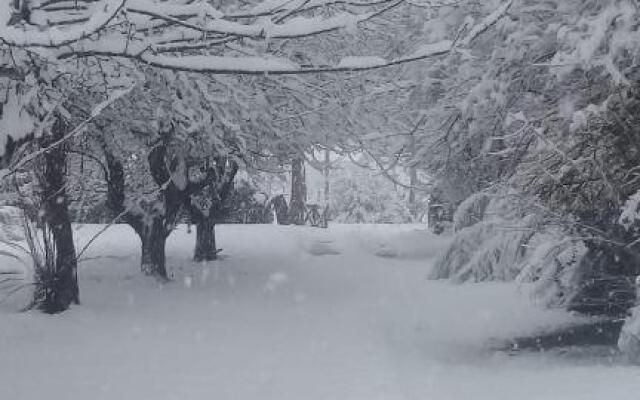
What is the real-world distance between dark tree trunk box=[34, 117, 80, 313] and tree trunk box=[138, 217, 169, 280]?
8.44 feet

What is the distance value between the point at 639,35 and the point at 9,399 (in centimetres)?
634

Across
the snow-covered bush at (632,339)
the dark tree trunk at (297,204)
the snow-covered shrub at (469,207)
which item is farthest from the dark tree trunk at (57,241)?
the dark tree trunk at (297,204)

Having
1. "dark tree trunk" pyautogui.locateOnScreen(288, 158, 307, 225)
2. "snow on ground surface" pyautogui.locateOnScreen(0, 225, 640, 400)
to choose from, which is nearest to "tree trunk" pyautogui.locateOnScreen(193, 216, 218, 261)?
"snow on ground surface" pyautogui.locateOnScreen(0, 225, 640, 400)

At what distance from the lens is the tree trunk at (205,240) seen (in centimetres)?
1497

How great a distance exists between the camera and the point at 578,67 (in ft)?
25.4

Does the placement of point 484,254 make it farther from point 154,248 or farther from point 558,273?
point 154,248

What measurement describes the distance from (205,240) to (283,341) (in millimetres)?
6473

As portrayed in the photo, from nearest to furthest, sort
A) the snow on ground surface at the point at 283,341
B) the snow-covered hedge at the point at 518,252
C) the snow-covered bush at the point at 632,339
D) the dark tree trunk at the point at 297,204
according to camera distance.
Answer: the snow on ground surface at the point at 283,341
the snow-covered bush at the point at 632,339
the snow-covered hedge at the point at 518,252
the dark tree trunk at the point at 297,204

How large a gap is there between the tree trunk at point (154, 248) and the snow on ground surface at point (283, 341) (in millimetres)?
252

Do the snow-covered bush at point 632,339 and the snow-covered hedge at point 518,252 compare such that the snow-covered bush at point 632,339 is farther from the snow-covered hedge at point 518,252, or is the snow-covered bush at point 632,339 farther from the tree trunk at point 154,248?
the tree trunk at point 154,248

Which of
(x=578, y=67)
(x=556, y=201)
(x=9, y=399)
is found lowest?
(x=9, y=399)

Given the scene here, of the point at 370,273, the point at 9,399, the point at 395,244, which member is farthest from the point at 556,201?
the point at 395,244

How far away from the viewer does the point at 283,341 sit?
880 centimetres

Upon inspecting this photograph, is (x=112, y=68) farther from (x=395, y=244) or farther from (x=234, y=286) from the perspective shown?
(x=395, y=244)
